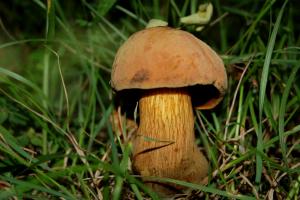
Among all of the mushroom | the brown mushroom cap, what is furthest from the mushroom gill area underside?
the brown mushroom cap

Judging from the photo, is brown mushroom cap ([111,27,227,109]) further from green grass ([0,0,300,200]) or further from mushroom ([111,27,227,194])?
green grass ([0,0,300,200])

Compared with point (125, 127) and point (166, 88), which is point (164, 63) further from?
point (125, 127)

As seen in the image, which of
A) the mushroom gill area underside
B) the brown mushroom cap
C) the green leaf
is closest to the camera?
the brown mushroom cap

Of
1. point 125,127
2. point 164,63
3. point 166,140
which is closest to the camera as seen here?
point 164,63

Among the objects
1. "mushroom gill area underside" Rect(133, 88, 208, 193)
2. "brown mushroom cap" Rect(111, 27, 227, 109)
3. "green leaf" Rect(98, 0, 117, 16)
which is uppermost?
"green leaf" Rect(98, 0, 117, 16)

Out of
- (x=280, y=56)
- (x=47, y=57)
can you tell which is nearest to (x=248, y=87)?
(x=280, y=56)

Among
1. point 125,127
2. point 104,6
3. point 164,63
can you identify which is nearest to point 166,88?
point 164,63

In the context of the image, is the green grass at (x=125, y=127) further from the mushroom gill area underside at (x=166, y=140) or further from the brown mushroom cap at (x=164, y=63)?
the brown mushroom cap at (x=164, y=63)

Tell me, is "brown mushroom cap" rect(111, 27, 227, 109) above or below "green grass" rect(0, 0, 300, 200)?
above
